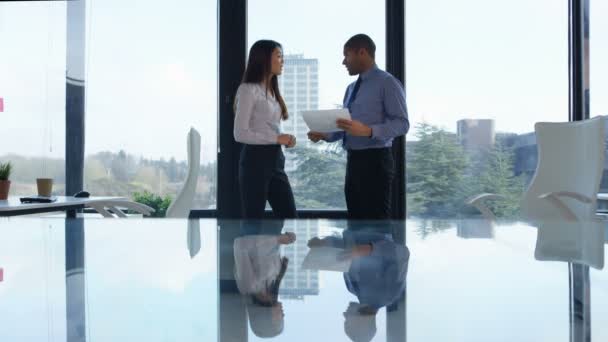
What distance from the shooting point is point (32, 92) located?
466 centimetres

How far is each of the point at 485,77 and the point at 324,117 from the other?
226 centimetres

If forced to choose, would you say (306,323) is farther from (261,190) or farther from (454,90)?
(454,90)

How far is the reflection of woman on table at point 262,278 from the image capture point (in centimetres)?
34

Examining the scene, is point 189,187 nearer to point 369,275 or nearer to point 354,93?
point 354,93

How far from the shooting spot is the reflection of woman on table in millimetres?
339

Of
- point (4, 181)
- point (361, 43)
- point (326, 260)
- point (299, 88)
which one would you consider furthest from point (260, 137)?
point (326, 260)

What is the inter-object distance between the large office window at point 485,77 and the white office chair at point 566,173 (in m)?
1.13

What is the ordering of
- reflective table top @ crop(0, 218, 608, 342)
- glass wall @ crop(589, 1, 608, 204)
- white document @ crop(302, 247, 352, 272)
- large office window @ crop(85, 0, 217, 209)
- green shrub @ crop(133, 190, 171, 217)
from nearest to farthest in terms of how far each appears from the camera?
1. reflective table top @ crop(0, 218, 608, 342)
2. white document @ crop(302, 247, 352, 272)
3. glass wall @ crop(589, 1, 608, 204)
4. large office window @ crop(85, 0, 217, 209)
5. green shrub @ crop(133, 190, 171, 217)

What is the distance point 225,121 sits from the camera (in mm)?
4492

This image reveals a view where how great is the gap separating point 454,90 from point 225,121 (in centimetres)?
199

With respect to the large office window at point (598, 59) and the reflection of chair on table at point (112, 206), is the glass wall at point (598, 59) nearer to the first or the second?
the large office window at point (598, 59)

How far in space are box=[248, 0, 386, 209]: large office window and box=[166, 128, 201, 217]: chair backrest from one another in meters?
1.57

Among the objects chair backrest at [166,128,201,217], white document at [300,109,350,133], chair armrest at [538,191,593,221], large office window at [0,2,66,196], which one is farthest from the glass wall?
large office window at [0,2,66,196]

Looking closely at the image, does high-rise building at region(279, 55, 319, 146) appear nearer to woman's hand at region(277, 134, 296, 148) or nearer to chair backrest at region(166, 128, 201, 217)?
chair backrest at region(166, 128, 201, 217)
